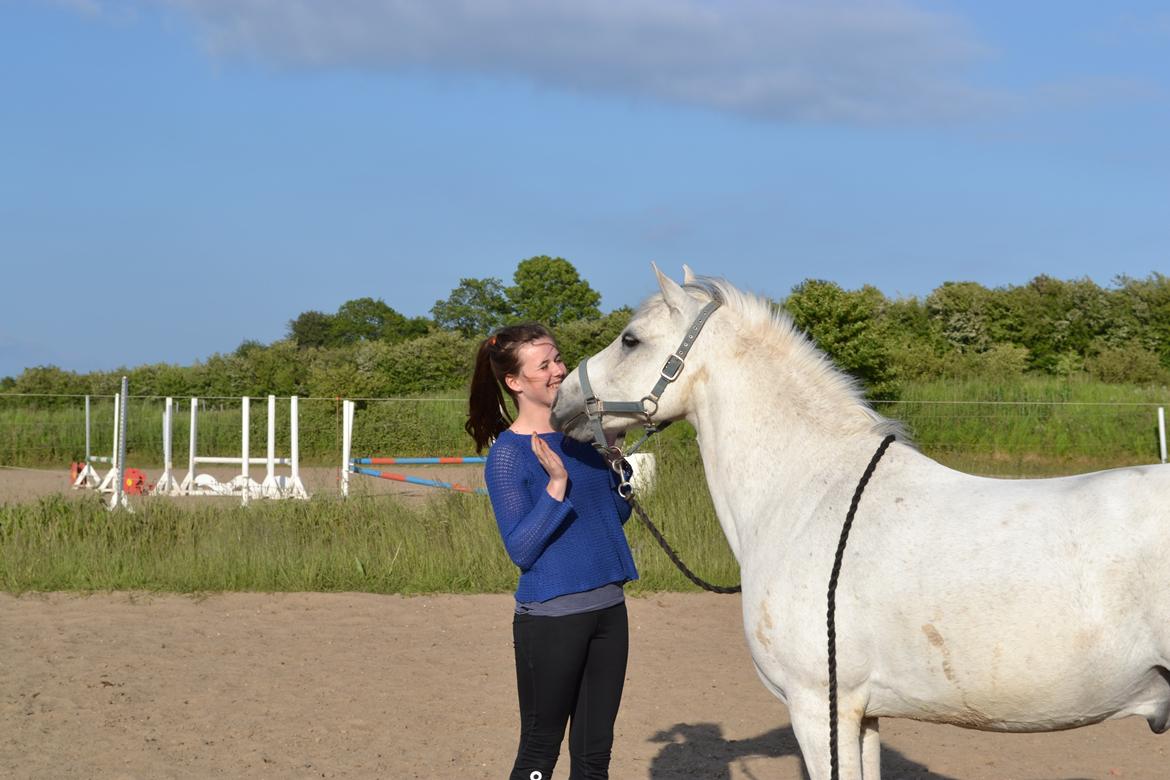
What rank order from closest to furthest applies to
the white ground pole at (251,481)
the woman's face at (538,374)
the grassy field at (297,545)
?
the woman's face at (538,374), the grassy field at (297,545), the white ground pole at (251,481)

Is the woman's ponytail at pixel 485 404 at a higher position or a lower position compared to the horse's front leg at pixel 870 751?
higher

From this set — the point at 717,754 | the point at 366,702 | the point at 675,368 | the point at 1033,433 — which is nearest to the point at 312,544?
the point at 366,702

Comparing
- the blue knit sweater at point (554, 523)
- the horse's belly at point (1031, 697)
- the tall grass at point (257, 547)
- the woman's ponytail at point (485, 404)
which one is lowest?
the tall grass at point (257, 547)

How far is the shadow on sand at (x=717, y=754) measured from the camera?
457cm

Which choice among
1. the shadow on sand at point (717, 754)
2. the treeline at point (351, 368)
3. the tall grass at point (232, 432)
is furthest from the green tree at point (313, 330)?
the shadow on sand at point (717, 754)

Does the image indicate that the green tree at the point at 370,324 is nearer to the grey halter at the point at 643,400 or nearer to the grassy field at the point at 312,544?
the grassy field at the point at 312,544

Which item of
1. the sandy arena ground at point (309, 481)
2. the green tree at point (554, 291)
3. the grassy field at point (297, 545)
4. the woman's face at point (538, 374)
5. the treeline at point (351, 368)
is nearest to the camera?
the woman's face at point (538, 374)

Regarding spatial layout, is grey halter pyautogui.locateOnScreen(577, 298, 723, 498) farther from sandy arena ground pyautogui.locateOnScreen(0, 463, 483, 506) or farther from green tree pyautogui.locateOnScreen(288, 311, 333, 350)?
green tree pyautogui.locateOnScreen(288, 311, 333, 350)

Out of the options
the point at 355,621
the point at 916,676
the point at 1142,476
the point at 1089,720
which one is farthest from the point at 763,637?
the point at 355,621

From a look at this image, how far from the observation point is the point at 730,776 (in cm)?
458

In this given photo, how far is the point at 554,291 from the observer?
2955cm

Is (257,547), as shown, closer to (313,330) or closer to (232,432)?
(232,432)

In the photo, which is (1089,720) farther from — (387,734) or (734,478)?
(387,734)

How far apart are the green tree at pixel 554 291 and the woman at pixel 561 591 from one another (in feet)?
85.5
